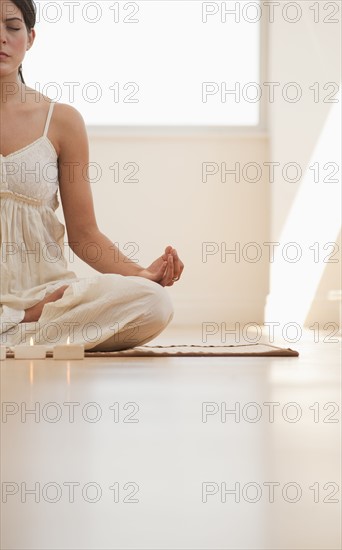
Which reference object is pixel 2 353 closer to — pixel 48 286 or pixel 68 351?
pixel 68 351

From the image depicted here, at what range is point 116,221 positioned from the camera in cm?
478

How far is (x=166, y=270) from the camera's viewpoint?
2.32 metres

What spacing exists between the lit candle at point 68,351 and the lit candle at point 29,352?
27 mm

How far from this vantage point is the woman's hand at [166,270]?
2234mm

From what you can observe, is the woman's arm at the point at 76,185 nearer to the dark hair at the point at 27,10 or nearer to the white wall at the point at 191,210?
the dark hair at the point at 27,10

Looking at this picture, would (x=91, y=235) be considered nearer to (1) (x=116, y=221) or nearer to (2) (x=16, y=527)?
(2) (x=16, y=527)

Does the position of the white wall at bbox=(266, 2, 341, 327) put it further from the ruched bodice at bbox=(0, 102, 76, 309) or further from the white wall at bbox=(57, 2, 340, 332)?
the ruched bodice at bbox=(0, 102, 76, 309)

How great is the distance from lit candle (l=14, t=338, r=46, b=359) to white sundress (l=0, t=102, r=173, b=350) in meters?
0.17

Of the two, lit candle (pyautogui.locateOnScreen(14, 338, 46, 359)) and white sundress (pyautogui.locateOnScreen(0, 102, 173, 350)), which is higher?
white sundress (pyautogui.locateOnScreen(0, 102, 173, 350))

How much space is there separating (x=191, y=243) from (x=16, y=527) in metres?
4.19

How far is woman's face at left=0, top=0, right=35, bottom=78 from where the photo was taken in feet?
7.91

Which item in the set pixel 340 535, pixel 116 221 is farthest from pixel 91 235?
pixel 116 221

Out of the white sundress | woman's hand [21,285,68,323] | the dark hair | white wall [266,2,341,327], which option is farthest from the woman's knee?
white wall [266,2,341,327]

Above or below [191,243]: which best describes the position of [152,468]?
below
